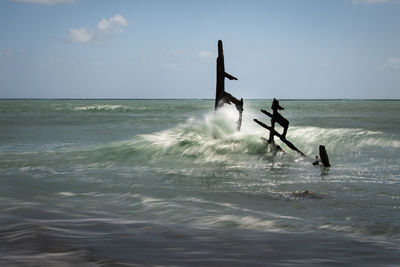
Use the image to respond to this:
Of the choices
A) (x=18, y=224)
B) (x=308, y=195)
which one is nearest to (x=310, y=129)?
(x=308, y=195)

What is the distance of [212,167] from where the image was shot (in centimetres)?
1455

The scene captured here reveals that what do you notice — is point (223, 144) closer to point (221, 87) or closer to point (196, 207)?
point (221, 87)

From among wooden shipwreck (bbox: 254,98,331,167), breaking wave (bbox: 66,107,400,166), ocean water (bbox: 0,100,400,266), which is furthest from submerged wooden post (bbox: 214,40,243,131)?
wooden shipwreck (bbox: 254,98,331,167)

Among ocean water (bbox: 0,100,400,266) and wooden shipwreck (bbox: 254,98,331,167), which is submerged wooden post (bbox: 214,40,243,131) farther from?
wooden shipwreck (bbox: 254,98,331,167)

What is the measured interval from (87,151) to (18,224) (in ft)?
40.8

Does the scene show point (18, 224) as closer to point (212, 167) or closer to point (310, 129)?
point (212, 167)

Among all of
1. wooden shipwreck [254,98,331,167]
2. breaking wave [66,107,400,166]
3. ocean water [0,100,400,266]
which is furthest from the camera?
breaking wave [66,107,400,166]

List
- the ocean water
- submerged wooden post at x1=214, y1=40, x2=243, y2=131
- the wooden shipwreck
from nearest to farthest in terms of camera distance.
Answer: the ocean water, the wooden shipwreck, submerged wooden post at x1=214, y1=40, x2=243, y2=131

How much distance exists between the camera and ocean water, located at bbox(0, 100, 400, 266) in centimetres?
498

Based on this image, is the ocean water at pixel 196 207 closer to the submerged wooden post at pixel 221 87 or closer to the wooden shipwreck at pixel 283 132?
the wooden shipwreck at pixel 283 132

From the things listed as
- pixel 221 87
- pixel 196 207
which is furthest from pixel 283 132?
pixel 196 207

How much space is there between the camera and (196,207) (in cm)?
841

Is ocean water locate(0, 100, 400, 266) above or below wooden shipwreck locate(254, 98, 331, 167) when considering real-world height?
below

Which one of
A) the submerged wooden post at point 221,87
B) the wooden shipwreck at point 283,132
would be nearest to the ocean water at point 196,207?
the wooden shipwreck at point 283,132
